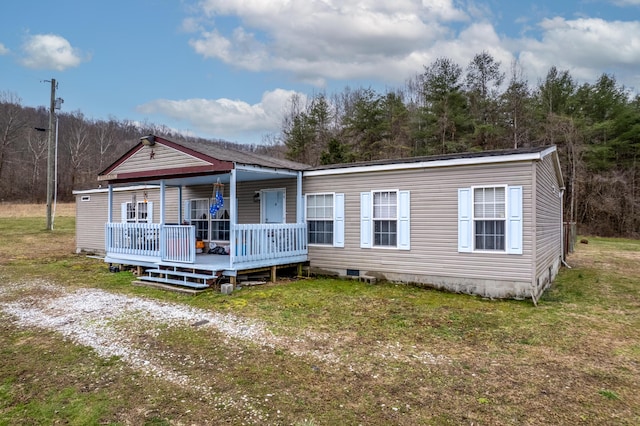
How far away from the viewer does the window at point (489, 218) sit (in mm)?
7789

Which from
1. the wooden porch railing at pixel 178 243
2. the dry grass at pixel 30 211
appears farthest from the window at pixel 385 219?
the dry grass at pixel 30 211

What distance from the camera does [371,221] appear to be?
31.1 feet

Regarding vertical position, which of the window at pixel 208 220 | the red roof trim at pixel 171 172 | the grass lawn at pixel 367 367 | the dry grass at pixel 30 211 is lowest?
the grass lawn at pixel 367 367

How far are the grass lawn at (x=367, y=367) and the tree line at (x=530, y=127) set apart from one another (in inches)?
625

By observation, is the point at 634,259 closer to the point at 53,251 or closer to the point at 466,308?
the point at 466,308

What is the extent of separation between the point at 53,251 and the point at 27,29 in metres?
15.3

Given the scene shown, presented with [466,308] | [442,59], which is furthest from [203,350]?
[442,59]

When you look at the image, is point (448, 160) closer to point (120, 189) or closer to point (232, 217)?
point (232, 217)

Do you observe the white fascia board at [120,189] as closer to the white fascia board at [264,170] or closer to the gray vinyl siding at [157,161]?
the gray vinyl siding at [157,161]

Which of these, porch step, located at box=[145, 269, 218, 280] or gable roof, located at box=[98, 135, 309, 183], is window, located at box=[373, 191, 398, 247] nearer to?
gable roof, located at box=[98, 135, 309, 183]

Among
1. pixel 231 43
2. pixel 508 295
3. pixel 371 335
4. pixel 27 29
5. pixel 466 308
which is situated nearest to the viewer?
pixel 371 335

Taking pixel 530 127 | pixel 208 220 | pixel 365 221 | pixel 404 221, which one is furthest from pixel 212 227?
pixel 530 127

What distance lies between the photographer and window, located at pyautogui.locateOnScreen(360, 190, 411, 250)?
899 centimetres

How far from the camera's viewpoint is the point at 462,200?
8219mm
